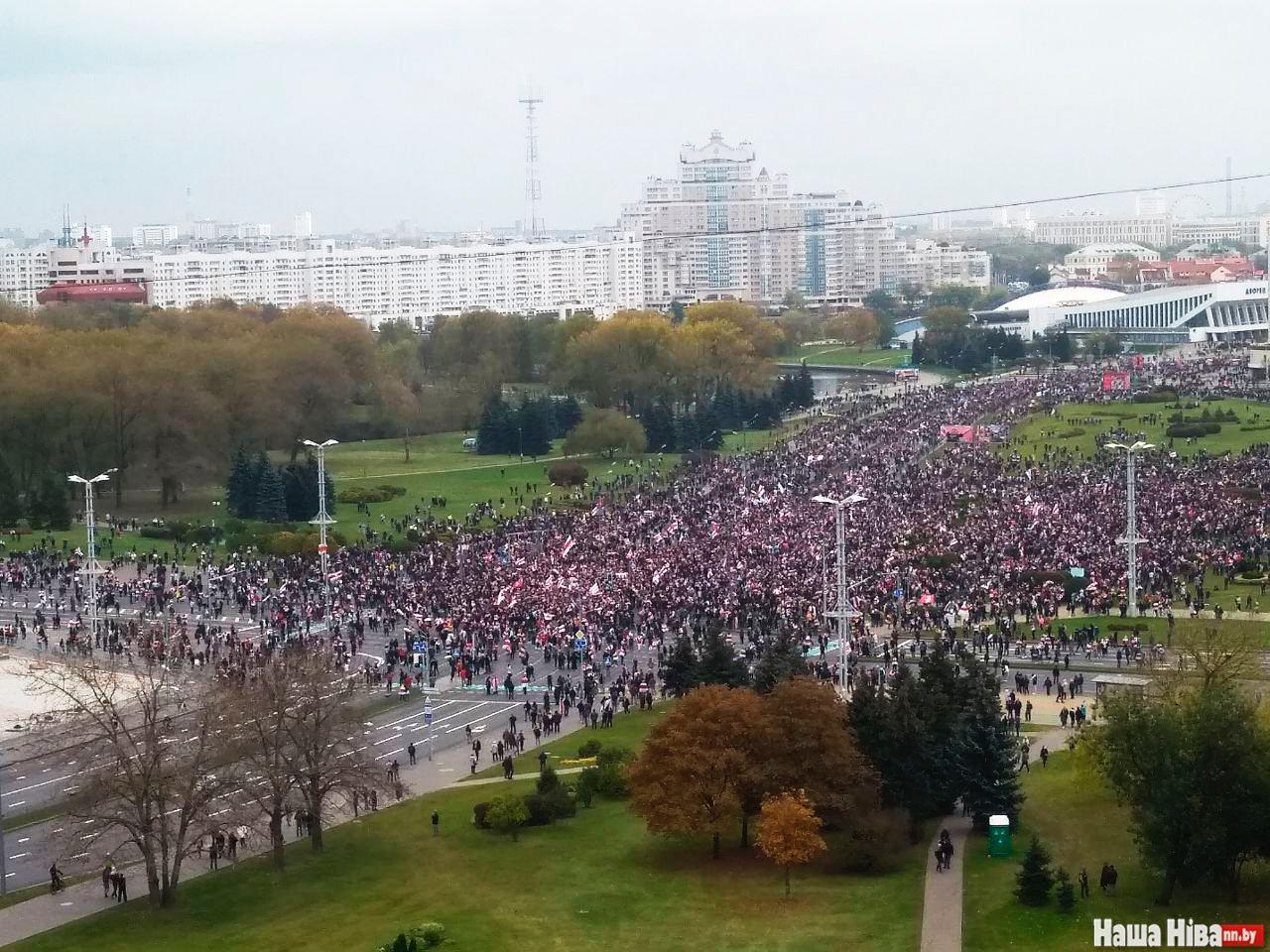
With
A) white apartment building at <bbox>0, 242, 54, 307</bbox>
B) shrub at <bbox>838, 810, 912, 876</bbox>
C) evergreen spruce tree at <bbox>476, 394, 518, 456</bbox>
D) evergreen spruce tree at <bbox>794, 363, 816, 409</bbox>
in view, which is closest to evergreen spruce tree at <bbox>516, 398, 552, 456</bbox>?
evergreen spruce tree at <bbox>476, 394, 518, 456</bbox>

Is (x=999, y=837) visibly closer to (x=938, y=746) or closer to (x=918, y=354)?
(x=938, y=746)

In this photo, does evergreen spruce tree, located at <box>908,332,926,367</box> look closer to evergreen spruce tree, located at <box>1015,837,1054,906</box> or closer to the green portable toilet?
the green portable toilet

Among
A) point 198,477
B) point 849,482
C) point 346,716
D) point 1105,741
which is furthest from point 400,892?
point 198,477

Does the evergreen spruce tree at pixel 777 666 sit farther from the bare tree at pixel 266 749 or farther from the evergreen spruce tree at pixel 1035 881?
the bare tree at pixel 266 749

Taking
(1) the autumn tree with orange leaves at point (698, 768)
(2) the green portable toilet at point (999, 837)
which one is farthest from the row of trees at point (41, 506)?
(2) the green portable toilet at point (999, 837)

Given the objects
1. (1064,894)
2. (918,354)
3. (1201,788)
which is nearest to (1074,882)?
(1064,894)
